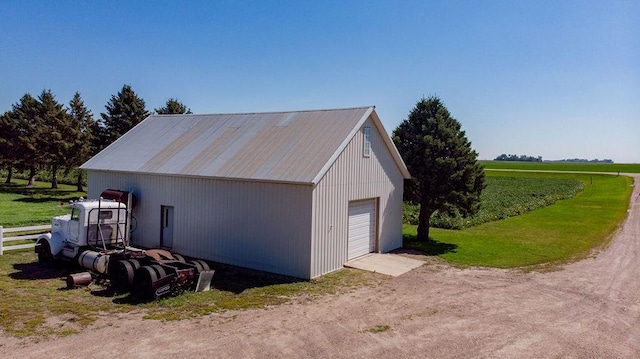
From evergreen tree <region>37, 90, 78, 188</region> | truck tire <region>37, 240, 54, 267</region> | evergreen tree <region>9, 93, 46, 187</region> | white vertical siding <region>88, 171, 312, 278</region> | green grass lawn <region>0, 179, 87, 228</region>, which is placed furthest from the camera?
Answer: evergreen tree <region>9, 93, 46, 187</region>

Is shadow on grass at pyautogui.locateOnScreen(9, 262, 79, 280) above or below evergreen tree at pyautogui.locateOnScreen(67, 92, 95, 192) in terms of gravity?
below

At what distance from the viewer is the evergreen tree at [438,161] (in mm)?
21562

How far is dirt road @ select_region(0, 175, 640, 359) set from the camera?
937cm

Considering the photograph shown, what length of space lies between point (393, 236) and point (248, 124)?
9.03 m

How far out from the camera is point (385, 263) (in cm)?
1806

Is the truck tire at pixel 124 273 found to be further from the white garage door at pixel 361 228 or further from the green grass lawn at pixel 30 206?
the white garage door at pixel 361 228

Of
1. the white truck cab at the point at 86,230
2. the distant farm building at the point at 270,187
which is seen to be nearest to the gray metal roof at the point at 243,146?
the distant farm building at the point at 270,187

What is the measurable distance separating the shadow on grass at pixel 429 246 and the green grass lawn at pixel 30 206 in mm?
16166

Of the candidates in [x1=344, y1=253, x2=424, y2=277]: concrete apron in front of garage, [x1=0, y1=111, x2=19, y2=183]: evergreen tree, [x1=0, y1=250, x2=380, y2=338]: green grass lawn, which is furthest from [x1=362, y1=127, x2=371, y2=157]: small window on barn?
[x1=0, y1=111, x2=19, y2=183]: evergreen tree

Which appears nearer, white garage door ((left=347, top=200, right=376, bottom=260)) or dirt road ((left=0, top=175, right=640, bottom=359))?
dirt road ((left=0, top=175, right=640, bottom=359))

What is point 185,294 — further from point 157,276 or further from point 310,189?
point 310,189

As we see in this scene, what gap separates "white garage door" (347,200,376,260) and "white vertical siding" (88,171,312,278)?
333cm

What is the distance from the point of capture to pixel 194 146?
20750 mm

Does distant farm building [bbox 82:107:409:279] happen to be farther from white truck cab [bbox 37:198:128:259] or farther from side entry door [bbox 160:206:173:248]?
white truck cab [bbox 37:198:128:259]
